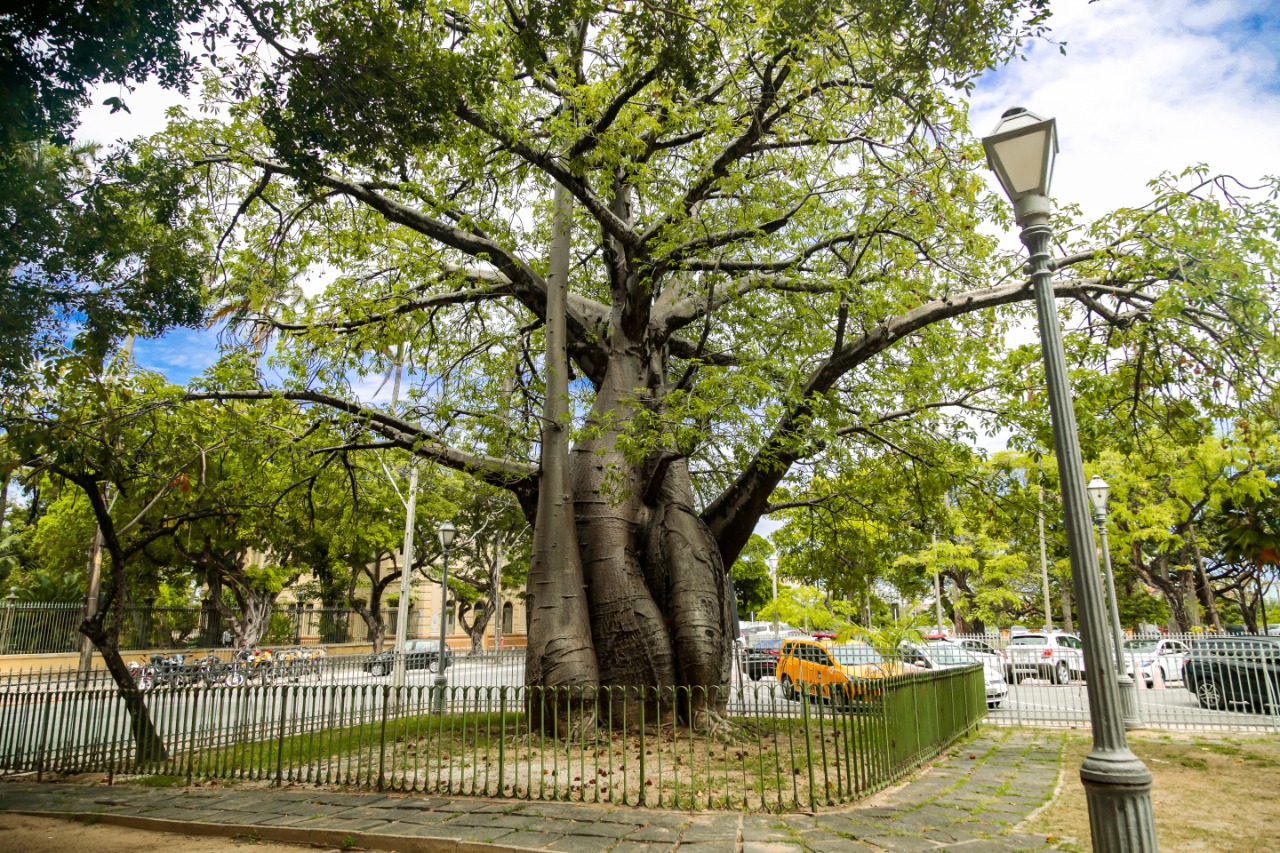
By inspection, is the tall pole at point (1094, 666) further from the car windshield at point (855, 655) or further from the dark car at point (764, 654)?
the dark car at point (764, 654)

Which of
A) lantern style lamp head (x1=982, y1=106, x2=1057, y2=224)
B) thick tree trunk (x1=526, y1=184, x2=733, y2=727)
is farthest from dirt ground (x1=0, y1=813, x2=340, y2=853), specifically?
lantern style lamp head (x1=982, y1=106, x2=1057, y2=224)

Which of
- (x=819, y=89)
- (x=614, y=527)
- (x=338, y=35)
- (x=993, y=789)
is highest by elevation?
(x=819, y=89)

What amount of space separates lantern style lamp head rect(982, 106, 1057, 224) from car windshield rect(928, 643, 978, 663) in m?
14.6

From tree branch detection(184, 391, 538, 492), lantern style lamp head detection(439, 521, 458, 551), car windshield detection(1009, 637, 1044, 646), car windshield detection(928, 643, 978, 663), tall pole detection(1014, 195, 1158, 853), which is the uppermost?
tree branch detection(184, 391, 538, 492)

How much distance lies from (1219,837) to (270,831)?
7.45m

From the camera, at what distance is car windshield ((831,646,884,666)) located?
15.2 metres

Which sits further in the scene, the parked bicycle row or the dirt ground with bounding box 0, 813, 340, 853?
the parked bicycle row

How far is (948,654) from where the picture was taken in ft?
58.0

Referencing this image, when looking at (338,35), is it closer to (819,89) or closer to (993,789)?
(819,89)

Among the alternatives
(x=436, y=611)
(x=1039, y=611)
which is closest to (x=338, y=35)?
(x=436, y=611)

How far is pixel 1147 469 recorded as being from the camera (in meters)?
12.0

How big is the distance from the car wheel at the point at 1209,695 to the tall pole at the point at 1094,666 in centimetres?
1206

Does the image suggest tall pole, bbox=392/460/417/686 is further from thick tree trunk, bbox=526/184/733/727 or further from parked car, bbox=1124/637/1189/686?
parked car, bbox=1124/637/1189/686

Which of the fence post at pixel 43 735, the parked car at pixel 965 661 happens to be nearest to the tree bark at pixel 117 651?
the fence post at pixel 43 735
